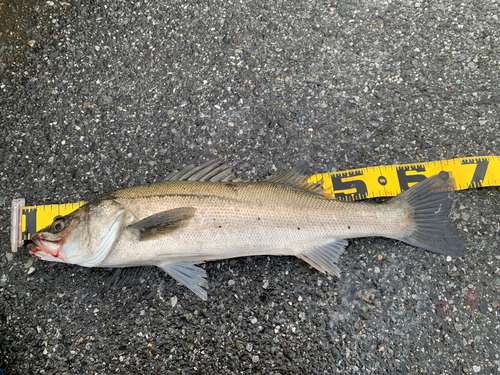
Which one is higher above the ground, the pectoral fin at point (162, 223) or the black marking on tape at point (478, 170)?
the pectoral fin at point (162, 223)

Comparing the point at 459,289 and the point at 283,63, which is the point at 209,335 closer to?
the point at 459,289

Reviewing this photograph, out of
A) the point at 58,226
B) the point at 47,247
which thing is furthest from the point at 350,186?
the point at 47,247

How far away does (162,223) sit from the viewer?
2.35 meters

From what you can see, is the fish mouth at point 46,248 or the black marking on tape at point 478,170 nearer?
the fish mouth at point 46,248

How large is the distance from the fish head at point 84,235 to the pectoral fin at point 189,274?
480 millimetres

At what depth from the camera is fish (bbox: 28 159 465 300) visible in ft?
7.88

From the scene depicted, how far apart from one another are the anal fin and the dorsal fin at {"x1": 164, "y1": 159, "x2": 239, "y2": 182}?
3.01 ft

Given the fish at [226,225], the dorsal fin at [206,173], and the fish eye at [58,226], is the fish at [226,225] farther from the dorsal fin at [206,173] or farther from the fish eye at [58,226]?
the dorsal fin at [206,173]

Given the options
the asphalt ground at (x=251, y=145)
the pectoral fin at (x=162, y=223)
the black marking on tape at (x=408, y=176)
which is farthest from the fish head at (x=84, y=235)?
the black marking on tape at (x=408, y=176)

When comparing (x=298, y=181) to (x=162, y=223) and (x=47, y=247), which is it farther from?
(x=47, y=247)

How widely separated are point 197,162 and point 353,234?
5.08ft

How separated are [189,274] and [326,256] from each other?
113 cm

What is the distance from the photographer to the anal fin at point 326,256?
8.32ft

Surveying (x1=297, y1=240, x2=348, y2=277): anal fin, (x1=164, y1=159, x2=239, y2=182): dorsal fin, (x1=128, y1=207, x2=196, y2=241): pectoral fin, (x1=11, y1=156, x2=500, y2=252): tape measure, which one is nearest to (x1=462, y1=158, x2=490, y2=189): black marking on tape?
(x1=11, y1=156, x2=500, y2=252): tape measure
